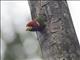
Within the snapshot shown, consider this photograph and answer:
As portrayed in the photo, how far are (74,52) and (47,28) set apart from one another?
14 centimetres

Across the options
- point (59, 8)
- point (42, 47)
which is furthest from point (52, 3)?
point (42, 47)

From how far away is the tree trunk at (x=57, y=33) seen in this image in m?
0.99

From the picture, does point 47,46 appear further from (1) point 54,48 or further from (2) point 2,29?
(2) point 2,29

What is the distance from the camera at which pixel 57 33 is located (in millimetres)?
1036

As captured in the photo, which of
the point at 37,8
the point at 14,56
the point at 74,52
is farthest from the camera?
the point at 14,56

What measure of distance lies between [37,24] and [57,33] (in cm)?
11

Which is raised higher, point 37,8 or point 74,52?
point 37,8

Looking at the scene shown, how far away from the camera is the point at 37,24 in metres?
1.12

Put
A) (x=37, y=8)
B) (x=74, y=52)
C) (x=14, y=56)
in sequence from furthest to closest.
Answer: (x=14, y=56), (x=37, y=8), (x=74, y=52)

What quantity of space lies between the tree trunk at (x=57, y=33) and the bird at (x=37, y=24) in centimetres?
1

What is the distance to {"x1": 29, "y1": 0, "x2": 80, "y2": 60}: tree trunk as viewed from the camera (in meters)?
0.99

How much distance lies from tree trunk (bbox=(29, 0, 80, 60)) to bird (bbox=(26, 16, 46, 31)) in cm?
1

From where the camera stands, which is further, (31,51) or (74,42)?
(31,51)

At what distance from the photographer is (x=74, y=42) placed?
1008 mm
